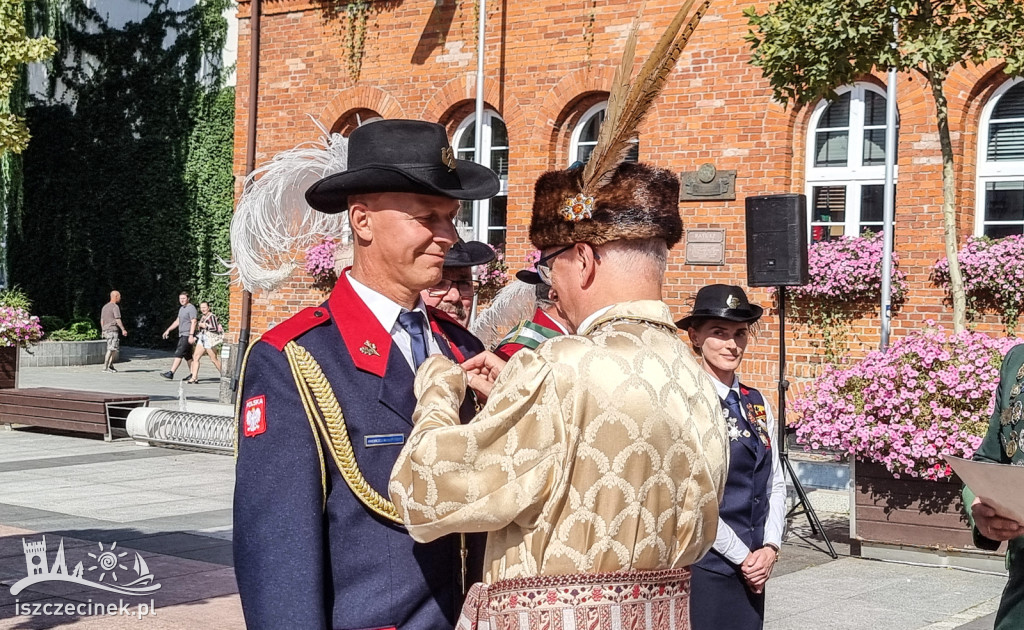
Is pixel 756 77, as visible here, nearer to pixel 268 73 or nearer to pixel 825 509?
pixel 825 509

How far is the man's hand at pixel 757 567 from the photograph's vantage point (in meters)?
4.73

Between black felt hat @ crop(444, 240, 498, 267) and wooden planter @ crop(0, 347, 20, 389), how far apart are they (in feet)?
39.5

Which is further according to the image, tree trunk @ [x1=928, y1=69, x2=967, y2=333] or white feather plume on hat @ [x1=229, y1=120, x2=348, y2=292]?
tree trunk @ [x1=928, y1=69, x2=967, y2=333]

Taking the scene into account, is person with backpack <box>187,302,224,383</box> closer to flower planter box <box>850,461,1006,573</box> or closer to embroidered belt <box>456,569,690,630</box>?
flower planter box <box>850,461,1006,573</box>

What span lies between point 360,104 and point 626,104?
48.1 ft

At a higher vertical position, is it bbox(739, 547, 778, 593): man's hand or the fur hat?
the fur hat

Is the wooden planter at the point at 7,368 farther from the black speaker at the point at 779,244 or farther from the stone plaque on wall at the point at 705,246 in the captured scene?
the black speaker at the point at 779,244

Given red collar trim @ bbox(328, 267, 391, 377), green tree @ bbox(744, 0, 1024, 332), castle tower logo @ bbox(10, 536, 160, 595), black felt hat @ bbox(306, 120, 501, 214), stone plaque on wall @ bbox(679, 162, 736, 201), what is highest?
green tree @ bbox(744, 0, 1024, 332)

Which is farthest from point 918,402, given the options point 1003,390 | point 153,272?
point 153,272

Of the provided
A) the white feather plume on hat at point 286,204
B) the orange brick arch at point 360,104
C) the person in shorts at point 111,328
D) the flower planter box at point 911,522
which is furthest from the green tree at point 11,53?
the flower planter box at point 911,522

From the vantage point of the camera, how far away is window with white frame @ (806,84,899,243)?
13703 mm

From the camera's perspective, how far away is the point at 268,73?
18.0 meters

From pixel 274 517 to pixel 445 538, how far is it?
17.4 inches

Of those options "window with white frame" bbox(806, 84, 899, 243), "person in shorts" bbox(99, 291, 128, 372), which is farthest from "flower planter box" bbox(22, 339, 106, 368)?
"window with white frame" bbox(806, 84, 899, 243)
